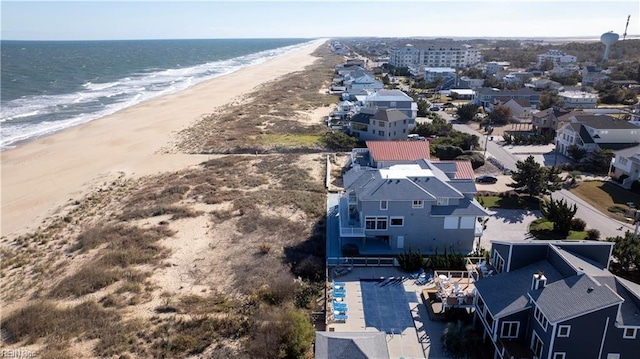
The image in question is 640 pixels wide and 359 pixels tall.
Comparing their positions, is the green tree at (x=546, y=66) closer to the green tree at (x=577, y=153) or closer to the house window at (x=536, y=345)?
the green tree at (x=577, y=153)

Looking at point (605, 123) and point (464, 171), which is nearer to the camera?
point (464, 171)

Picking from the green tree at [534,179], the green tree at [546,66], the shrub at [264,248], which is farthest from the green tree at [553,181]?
the green tree at [546,66]

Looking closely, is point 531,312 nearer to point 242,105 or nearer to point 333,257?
point 333,257

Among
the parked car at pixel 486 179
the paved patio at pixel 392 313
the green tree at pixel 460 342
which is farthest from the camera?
the parked car at pixel 486 179

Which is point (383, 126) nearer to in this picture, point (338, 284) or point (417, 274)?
point (417, 274)

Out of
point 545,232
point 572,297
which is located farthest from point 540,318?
point 545,232

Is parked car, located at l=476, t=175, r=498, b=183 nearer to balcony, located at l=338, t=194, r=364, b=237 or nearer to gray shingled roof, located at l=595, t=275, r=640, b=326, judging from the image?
balcony, located at l=338, t=194, r=364, b=237
